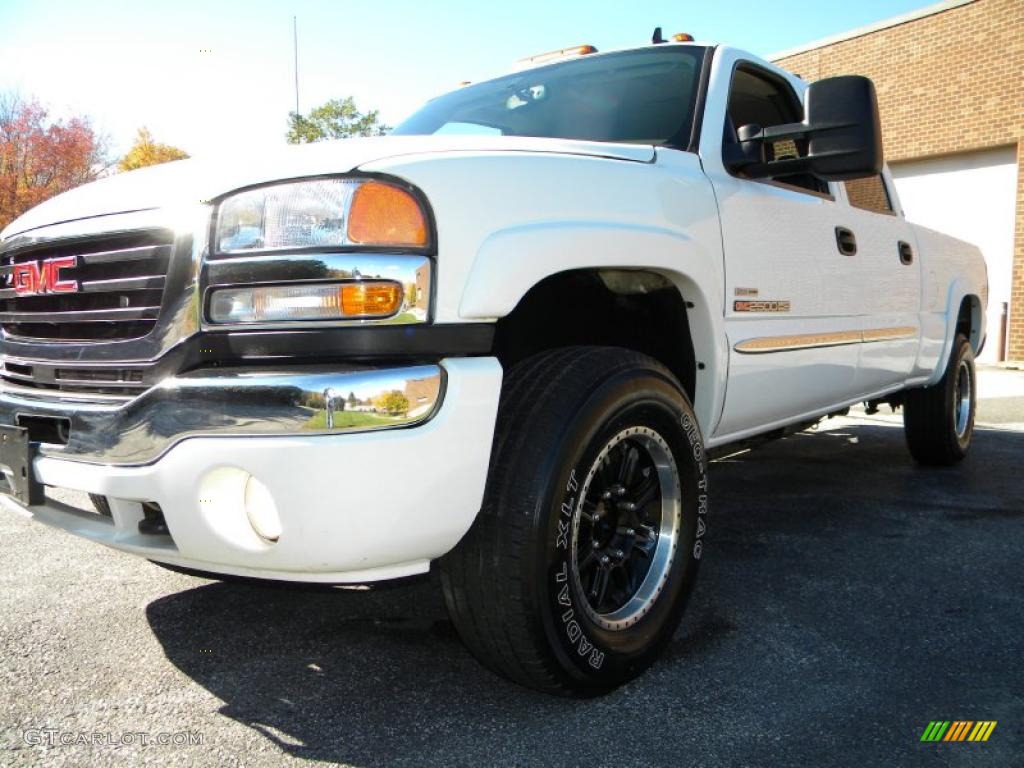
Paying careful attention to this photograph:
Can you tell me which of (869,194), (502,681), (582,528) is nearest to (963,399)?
(869,194)

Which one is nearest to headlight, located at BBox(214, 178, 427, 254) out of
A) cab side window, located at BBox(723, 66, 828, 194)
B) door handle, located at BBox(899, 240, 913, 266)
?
cab side window, located at BBox(723, 66, 828, 194)

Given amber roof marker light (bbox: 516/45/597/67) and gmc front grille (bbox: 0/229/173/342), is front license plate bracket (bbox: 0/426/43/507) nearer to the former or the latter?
gmc front grille (bbox: 0/229/173/342)

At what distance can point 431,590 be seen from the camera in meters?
3.15

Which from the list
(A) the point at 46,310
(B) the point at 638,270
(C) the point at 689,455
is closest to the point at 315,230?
(A) the point at 46,310

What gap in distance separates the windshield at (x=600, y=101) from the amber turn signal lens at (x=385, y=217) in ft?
4.36

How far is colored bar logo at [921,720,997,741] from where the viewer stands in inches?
82.0

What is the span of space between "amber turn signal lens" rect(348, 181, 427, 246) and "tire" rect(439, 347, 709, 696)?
509mm

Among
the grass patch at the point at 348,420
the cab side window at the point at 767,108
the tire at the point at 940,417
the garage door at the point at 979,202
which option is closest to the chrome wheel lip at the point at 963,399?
the tire at the point at 940,417

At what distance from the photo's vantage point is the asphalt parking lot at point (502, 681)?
204 cm

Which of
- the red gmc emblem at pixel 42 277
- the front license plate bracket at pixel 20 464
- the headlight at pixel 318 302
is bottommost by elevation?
the front license plate bracket at pixel 20 464

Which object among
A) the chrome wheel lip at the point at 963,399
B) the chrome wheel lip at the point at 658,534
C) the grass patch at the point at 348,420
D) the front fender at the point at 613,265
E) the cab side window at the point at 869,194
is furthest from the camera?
the chrome wheel lip at the point at 963,399

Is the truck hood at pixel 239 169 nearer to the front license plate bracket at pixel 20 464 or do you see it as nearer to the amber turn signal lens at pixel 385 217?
the amber turn signal lens at pixel 385 217

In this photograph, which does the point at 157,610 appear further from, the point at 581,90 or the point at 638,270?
the point at 581,90

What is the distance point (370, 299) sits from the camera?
184 centimetres
